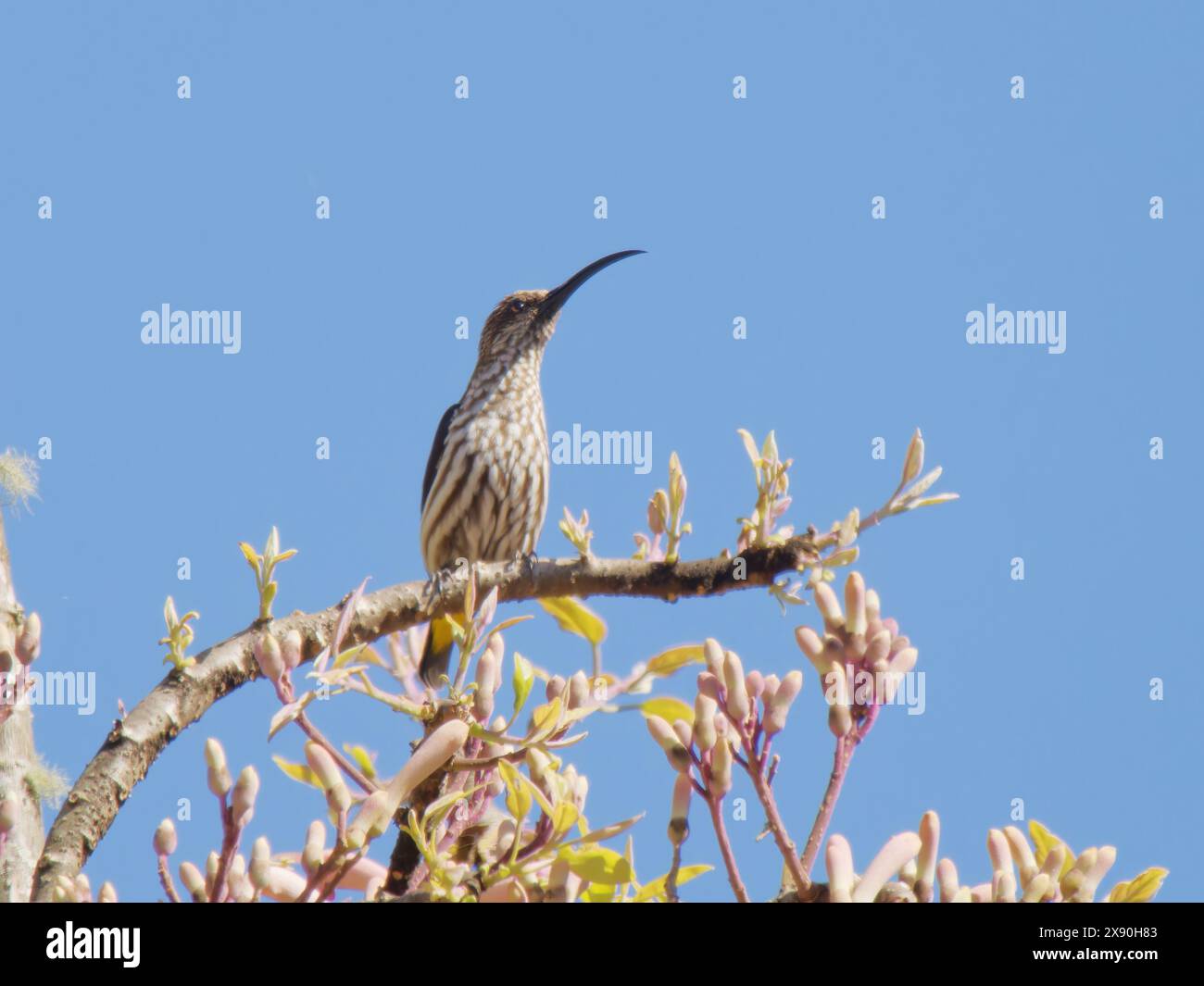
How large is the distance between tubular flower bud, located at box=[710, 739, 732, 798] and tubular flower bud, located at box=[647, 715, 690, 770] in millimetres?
43

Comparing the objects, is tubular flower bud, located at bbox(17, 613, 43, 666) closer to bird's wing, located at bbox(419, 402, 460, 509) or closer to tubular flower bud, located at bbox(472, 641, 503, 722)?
tubular flower bud, located at bbox(472, 641, 503, 722)

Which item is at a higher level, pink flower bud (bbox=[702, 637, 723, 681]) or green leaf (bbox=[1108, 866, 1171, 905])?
pink flower bud (bbox=[702, 637, 723, 681])

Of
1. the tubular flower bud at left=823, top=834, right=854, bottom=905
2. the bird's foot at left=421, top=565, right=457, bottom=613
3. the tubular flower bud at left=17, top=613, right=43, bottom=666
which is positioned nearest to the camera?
the tubular flower bud at left=823, top=834, right=854, bottom=905

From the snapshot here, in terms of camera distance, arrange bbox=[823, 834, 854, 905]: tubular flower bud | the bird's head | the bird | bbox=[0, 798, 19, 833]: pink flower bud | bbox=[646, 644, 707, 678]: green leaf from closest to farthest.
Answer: bbox=[823, 834, 854, 905]: tubular flower bud → bbox=[0, 798, 19, 833]: pink flower bud → bbox=[646, 644, 707, 678]: green leaf → the bird → the bird's head

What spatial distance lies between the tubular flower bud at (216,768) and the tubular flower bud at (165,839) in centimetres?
9

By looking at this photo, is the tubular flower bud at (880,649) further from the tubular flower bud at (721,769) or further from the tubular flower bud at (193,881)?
the tubular flower bud at (193,881)

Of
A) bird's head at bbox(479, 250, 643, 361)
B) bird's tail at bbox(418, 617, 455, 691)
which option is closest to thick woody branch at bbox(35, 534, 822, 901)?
bird's tail at bbox(418, 617, 455, 691)

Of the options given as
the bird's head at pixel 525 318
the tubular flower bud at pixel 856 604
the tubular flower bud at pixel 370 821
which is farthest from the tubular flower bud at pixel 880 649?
the bird's head at pixel 525 318

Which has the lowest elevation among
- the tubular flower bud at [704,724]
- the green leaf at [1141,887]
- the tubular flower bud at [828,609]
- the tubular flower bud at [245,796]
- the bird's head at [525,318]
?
the green leaf at [1141,887]

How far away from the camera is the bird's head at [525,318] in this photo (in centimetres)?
679

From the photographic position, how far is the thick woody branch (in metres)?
2.25

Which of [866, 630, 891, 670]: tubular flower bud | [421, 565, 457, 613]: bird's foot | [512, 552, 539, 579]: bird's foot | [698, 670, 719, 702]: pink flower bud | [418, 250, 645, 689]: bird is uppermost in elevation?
[418, 250, 645, 689]: bird
